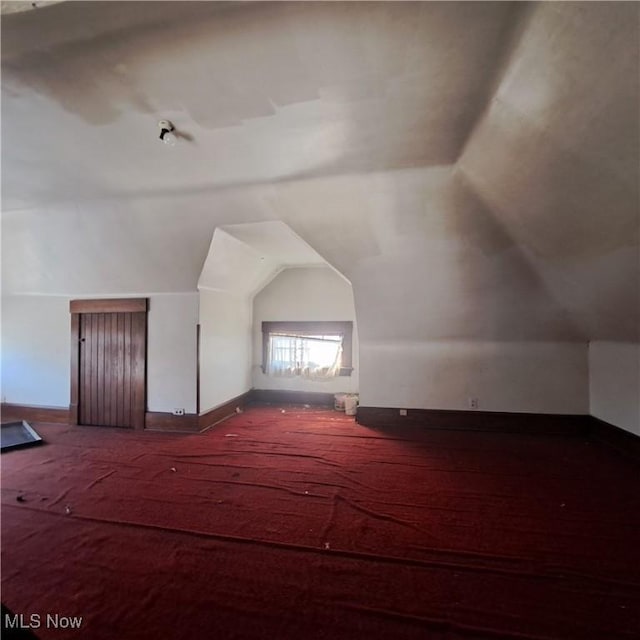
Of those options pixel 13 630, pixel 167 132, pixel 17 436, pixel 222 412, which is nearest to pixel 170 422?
pixel 222 412

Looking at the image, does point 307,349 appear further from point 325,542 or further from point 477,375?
point 325,542

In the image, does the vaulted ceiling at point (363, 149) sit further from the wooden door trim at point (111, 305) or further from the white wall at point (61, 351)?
the white wall at point (61, 351)

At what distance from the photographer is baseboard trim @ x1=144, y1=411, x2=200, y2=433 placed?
3744 millimetres

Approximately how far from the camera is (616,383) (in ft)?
10.5

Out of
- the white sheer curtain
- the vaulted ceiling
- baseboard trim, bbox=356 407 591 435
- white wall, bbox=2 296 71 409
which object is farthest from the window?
white wall, bbox=2 296 71 409

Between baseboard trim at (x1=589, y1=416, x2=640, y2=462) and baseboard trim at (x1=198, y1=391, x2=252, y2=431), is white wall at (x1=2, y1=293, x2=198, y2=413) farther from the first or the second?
baseboard trim at (x1=589, y1=416, x2=640, y2=462)

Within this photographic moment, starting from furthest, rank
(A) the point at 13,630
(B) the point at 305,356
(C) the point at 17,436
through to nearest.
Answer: (B) the point at 305,356 → (C) the point at 17,436 → (A) the point at 13,630

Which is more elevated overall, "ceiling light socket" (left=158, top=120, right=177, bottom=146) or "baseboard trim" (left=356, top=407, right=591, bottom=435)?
"ceiling light socket" (left=158, top=120, right=177, bottom=146)

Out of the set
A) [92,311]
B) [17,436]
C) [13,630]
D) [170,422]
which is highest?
[92,311]

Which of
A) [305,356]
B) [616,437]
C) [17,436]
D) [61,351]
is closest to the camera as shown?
[616,437]

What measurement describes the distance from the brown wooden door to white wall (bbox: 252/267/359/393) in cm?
185

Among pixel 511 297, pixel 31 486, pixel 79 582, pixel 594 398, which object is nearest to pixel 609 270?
pixel 511 297

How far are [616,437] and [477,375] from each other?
1382 mm

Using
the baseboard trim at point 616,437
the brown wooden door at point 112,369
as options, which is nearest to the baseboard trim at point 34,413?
the brown wooden door at point 112,369
